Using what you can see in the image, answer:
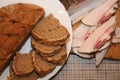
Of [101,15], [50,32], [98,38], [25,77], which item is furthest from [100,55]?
[25,77]

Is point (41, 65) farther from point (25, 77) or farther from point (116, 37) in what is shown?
point (116, 37)

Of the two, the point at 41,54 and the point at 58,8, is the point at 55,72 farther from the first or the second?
the point at 58,8

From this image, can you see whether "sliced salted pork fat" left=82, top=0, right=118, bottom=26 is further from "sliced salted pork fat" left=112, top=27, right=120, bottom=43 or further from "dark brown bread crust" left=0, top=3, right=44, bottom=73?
"dark brown bread crust" left=0, top=3, right=44, bottom=73

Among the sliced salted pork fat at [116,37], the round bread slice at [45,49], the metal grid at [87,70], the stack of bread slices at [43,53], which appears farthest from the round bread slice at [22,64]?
the sliced salted pork fat at [116,37]

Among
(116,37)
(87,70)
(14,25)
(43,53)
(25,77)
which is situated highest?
(14,25)

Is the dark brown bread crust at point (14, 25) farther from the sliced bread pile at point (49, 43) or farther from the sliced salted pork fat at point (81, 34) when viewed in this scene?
the sliced salted pork fat at point (81, 34)

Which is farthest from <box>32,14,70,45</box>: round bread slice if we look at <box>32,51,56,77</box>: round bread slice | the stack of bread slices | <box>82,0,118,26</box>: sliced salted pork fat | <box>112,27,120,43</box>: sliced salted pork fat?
<box>112,27,120,43</box>: sliced salted pork fat
